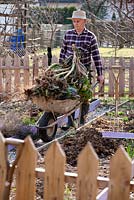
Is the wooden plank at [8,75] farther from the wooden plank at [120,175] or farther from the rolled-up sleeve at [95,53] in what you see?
the wooden plank at [120,175]

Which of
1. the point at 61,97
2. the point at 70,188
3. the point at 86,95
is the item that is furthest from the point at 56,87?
the point at 70,188

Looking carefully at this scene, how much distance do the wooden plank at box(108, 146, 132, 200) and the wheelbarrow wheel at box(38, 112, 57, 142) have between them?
147 inches

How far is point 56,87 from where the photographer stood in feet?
22.1

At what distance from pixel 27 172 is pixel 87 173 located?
432mm

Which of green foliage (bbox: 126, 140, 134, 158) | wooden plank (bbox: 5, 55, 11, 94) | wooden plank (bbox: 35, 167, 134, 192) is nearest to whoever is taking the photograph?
wooden plank (bbox: 35, 167, 134, 192)

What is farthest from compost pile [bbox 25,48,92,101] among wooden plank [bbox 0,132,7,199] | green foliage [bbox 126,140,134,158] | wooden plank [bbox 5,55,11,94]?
wooden plank [bbox 5,55,11,94]

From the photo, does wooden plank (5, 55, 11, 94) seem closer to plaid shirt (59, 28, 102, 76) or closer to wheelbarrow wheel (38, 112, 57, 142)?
plaid shirt (59, 28, 102, 76)

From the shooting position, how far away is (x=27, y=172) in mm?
3371

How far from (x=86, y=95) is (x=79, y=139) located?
0.87 meters

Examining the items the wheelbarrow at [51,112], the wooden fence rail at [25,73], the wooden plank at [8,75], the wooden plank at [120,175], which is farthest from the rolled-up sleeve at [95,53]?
the wooden plank at [120,175]

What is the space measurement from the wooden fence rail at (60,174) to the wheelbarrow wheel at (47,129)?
3.44m

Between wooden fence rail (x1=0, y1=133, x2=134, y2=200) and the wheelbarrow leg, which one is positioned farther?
the wheelbarrow leg

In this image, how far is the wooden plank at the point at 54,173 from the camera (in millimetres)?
3221

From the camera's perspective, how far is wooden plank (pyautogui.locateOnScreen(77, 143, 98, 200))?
312 cm
